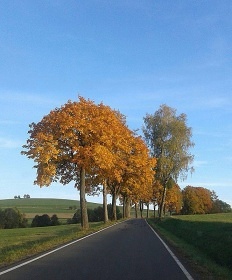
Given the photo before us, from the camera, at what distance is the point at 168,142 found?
60375mm

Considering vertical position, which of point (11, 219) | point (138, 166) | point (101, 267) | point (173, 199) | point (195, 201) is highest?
point (138, 166)

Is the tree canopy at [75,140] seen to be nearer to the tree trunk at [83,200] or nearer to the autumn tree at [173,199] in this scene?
the tree trunk at [83,200]

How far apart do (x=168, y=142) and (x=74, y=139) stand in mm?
28450

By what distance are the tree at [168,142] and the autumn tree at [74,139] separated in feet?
83.3

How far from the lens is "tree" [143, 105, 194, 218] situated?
59906 millimetres

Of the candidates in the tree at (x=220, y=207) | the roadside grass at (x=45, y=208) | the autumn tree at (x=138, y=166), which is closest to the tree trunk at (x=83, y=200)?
the autumn tree at (x=138, y=166)

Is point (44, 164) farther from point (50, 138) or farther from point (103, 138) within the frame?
point (103, 138)

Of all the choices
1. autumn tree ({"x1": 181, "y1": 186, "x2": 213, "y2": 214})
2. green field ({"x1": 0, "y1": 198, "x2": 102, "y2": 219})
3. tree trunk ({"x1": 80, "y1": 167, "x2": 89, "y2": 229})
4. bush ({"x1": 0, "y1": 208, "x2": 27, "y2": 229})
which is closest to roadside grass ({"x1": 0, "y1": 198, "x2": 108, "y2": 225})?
green field ({"x1": 0, "y1": 198, "x2": 102, "y2": 219})

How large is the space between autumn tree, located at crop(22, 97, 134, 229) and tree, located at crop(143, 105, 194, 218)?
83.3ft

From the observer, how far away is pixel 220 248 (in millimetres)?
16969

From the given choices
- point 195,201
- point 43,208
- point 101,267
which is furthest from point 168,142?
point 43,208

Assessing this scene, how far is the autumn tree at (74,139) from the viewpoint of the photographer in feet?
108

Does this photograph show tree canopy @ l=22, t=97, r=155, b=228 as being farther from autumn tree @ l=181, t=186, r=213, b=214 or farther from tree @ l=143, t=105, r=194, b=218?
autumn tree @ l=181, t=186, r=213, b=214

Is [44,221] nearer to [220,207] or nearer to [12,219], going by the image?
[12,219]
